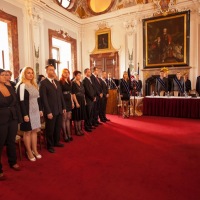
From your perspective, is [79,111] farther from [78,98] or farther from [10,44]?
[10,44]

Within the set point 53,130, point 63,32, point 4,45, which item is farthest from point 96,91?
point 63,32

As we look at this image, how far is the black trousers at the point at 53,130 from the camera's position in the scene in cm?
364

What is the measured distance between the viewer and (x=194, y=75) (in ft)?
28.3

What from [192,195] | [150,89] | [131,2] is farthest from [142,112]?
[131,2]

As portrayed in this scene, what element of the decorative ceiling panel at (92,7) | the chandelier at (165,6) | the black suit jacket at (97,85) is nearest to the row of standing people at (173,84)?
the black suit jacket at (97,85)

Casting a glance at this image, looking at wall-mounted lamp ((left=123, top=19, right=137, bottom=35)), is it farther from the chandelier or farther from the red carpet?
the red carpet

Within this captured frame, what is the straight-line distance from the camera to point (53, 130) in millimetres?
3754

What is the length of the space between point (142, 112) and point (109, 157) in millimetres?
4091

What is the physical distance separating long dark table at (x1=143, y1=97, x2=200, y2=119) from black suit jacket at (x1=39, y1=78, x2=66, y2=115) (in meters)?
4.15

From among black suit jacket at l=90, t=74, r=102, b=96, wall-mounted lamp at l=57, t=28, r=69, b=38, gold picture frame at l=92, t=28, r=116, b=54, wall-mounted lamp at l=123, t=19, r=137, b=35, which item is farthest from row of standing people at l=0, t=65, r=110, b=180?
gold picture frame at l=92, t=28, r=116, b=54

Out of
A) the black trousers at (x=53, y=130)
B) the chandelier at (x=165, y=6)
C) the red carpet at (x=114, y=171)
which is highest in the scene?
the chandelier at (x=165, y=6)

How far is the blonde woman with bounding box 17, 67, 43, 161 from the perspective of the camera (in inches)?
119

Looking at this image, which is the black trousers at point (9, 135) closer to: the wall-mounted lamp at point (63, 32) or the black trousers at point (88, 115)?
the black trousers at point (88, 115)

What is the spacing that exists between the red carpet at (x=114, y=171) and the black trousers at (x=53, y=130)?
0.20 metres
